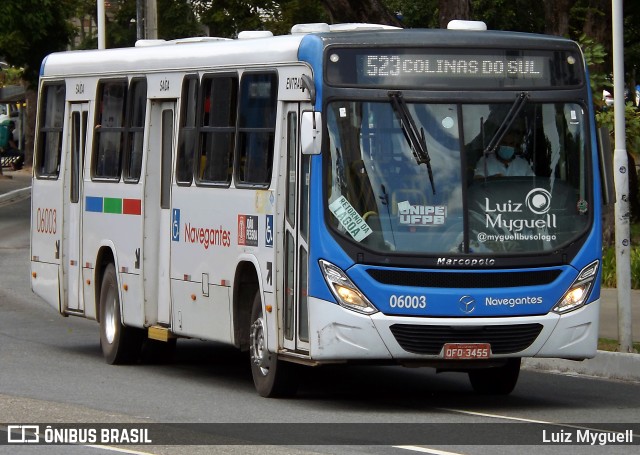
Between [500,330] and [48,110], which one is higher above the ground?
[48,110]

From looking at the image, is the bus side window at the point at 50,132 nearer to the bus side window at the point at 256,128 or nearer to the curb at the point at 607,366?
the bus side window at the point at 256,128

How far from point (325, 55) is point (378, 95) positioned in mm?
510

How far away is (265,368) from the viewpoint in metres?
13.0

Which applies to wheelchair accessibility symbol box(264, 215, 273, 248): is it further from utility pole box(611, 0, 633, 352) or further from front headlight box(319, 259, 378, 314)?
utility pole box(611, 0, 633, 352)

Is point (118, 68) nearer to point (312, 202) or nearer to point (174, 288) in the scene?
point (174, 288)

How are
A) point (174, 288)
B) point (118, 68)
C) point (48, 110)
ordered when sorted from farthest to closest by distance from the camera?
point (48, 110) → point (118, 68) → point (174, 288)

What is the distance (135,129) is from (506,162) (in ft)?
16.2

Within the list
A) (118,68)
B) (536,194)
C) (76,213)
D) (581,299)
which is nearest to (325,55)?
(536,194)

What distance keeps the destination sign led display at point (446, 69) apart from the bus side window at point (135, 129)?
13.0 feet

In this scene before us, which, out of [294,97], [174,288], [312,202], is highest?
[294,97]

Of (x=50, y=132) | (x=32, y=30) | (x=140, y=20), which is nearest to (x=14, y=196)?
(x=32, y=30)

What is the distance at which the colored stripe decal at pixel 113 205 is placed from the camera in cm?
1575

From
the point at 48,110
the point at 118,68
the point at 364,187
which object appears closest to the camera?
the point at 364,187

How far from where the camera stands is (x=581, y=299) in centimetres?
1236
